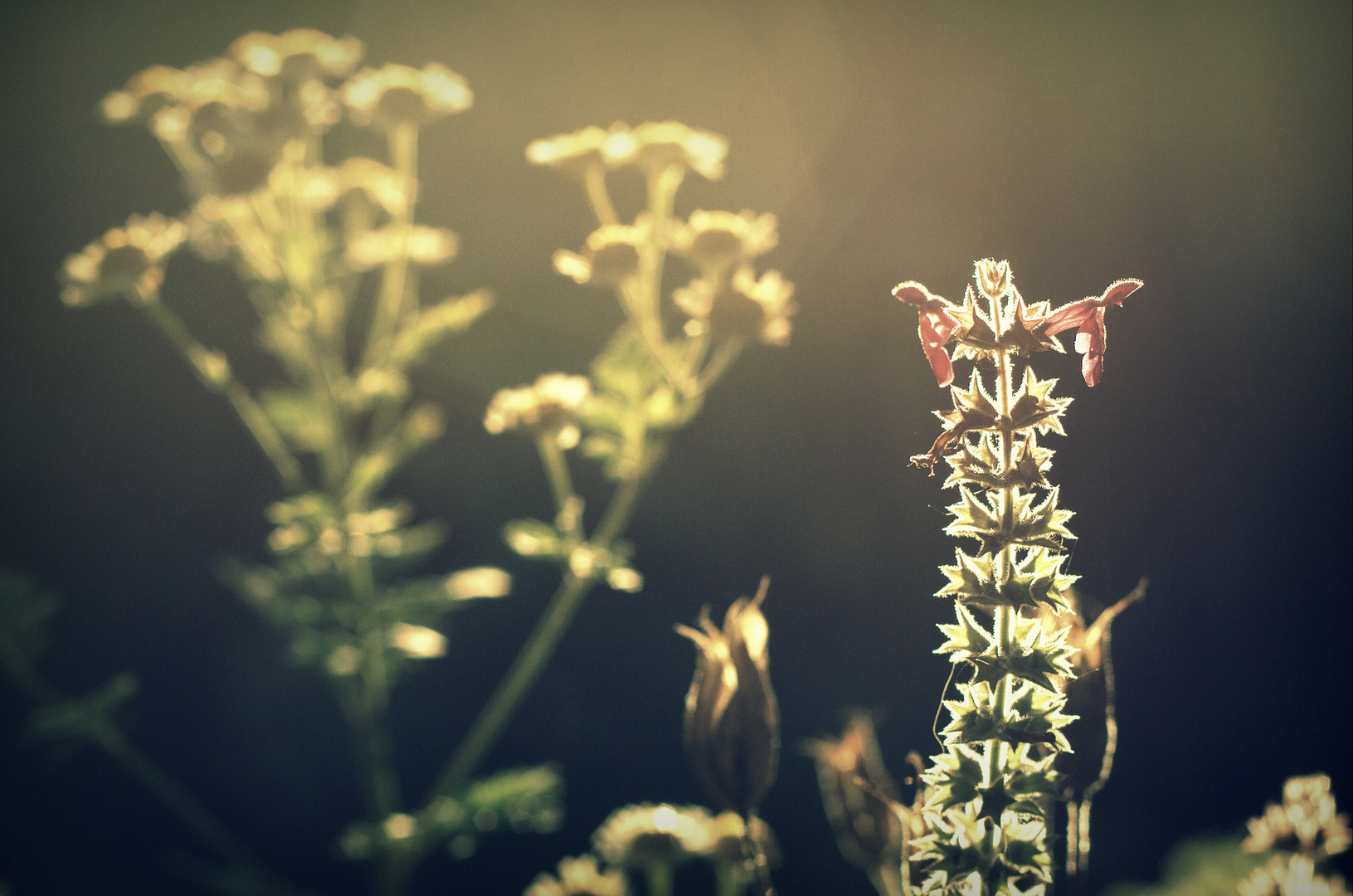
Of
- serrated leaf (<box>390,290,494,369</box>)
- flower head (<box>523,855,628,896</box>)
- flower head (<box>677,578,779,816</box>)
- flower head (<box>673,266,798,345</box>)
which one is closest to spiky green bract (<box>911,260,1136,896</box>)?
flower head (<box>677,578,779,816</box>)

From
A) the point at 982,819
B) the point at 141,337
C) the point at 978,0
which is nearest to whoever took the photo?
the point at 982,819

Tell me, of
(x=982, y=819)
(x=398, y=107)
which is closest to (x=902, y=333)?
(x=398, y=107)

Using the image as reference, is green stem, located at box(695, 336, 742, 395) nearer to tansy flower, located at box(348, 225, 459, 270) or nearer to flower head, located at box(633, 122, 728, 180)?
flower head, located at box(633, 122, 728, 180)

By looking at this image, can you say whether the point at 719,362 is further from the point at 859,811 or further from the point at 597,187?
the point at 859,811

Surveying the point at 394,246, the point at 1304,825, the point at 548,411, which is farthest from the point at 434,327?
the point at 1304,825

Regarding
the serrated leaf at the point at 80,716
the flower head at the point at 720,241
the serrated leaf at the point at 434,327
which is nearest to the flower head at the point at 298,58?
the serrated leaf at the point at 434,327

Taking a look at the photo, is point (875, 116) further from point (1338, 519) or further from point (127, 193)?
point (127, 193)
